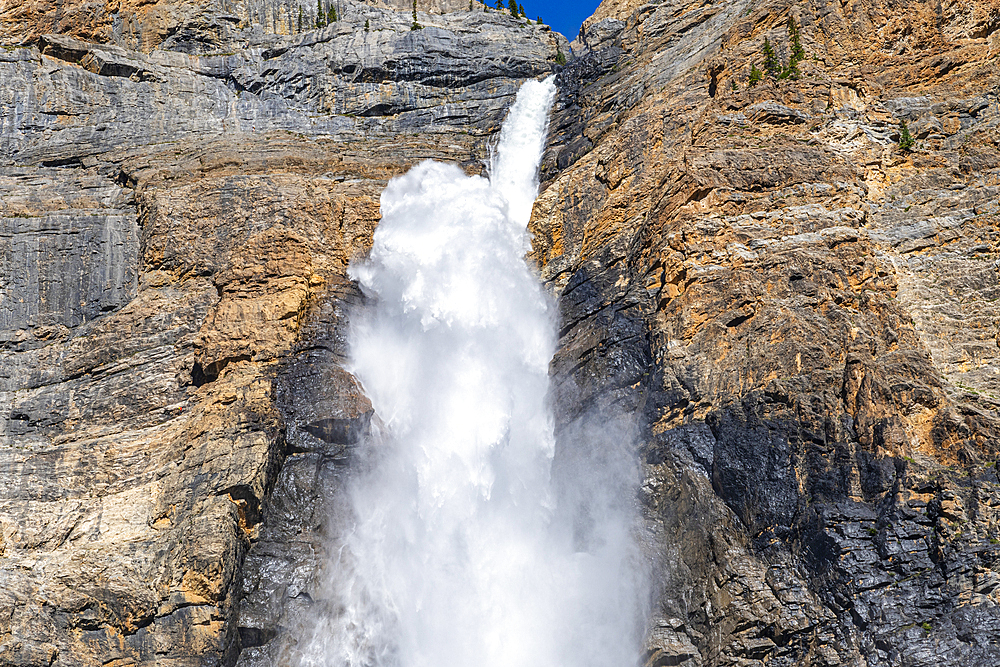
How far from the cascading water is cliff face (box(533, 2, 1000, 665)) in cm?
150

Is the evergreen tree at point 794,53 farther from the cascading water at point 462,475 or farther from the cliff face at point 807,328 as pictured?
the cascading water at point 462,475

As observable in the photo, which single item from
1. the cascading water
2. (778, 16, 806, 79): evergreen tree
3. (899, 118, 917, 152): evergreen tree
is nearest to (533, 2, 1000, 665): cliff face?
(899, 118, 917, 152): evergreen tree

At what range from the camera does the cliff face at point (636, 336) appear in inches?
707

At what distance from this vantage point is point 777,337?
2012 centimetres

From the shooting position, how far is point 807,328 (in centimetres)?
2003

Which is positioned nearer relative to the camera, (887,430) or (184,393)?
(887,430)

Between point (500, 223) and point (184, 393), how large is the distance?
501 inches

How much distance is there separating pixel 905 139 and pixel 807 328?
7.96 m

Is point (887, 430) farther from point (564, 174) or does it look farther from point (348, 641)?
point (564, 174)

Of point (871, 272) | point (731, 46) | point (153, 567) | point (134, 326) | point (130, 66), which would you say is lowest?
point (153, 567)

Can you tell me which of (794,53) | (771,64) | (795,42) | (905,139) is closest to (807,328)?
(905,139)

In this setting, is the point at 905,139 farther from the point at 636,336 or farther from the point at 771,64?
the point at 636,336

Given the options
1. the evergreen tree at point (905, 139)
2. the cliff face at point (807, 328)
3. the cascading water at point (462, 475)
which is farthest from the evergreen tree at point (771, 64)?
the cascading water at point (462, 475)

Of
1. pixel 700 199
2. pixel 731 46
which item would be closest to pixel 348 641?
pixel 700 199
